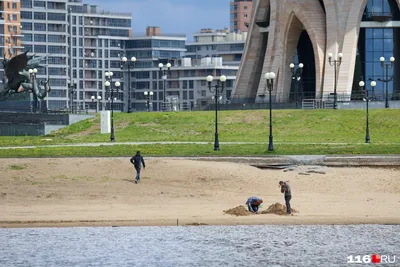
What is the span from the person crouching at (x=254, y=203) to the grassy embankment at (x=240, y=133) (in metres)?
18.6

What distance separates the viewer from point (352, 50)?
4518 inches

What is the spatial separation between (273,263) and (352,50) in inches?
2742

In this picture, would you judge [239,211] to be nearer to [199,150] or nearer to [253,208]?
[253,208]

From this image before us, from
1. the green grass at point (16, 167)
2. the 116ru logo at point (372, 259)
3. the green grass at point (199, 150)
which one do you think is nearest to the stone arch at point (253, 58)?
the green grass at point (199, 150)

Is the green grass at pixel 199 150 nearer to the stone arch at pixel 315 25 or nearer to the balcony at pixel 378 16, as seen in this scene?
the stone arch at pixel 315 25

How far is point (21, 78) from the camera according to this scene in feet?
413

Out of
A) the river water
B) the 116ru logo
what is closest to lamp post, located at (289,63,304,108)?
the river water

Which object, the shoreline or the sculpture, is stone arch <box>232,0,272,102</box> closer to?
the sculpture

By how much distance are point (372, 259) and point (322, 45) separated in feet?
231

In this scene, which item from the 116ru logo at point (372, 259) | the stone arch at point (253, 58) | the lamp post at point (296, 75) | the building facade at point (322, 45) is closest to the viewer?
the 116ru logo at point (372, 259)

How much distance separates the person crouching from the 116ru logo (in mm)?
7708

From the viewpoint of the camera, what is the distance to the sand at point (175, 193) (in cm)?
5441

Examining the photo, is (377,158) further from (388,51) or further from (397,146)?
(388,51)

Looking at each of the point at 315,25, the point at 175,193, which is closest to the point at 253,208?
the point at 175,193
